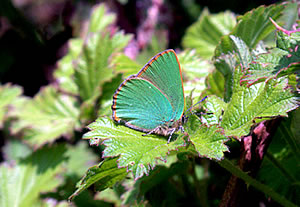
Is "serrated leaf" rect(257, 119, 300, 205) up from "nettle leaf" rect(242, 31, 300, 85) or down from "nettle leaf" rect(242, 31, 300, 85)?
down

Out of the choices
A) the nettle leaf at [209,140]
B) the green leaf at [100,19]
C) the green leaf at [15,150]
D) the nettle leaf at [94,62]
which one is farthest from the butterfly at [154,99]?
the green leaf at [15,150]

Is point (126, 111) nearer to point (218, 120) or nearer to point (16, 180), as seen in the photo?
point (218, 120)

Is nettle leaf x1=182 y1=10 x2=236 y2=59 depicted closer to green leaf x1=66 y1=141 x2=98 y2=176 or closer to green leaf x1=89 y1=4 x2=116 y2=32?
green leaf x1=89 y1=4 x2=116 y2=32

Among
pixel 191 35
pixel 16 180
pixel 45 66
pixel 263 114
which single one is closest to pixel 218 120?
pixel 263 114

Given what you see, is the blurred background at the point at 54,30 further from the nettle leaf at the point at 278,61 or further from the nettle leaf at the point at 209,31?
the nettle leaf at the point at 278,61

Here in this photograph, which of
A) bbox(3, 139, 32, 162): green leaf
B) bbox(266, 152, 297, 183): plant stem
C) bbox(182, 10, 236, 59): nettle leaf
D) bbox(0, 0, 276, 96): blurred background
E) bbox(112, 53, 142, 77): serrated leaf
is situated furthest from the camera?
bbox(0, 0, 276, 96): blurred background

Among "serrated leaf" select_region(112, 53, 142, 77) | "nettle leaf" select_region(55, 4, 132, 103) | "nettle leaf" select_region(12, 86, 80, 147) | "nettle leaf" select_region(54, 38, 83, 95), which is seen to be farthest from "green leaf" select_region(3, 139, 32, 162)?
"serrated leaf" select_region(112, 53, 142, 77)
